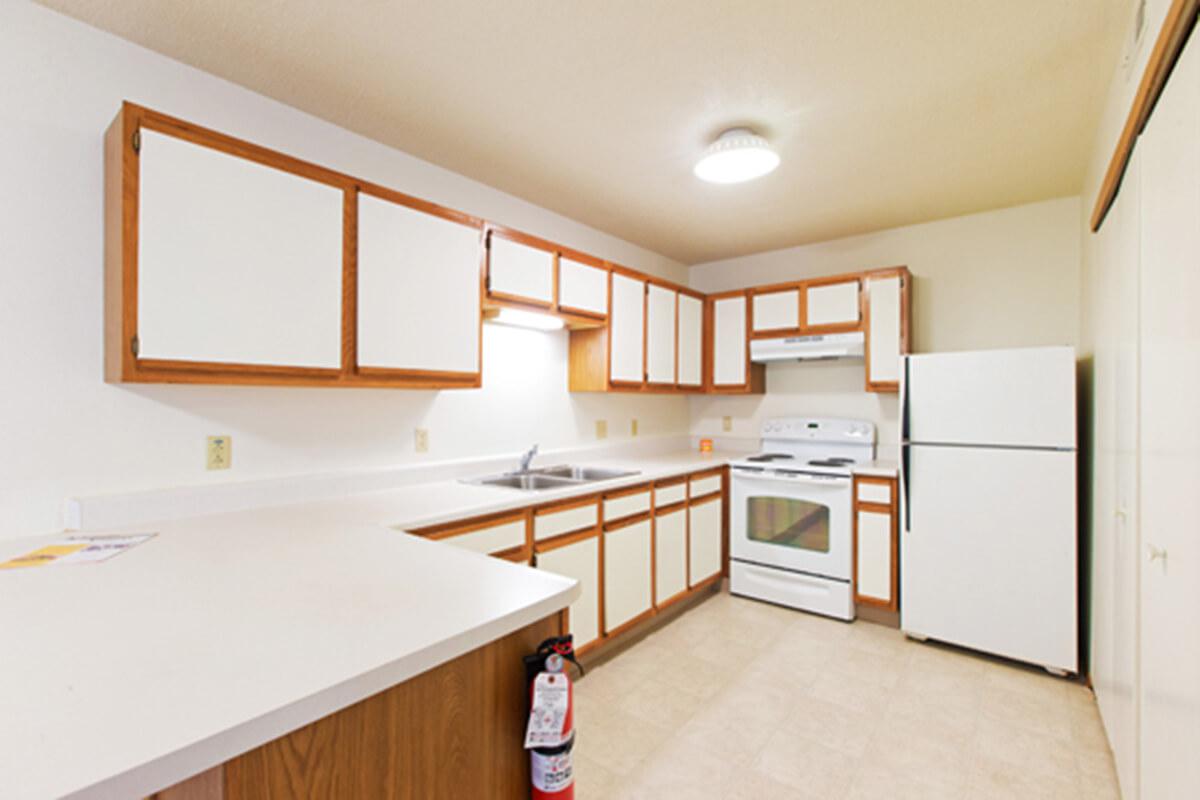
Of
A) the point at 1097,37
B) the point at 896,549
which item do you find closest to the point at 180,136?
the point at 1097,37

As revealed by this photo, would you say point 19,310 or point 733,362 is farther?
point 733,362

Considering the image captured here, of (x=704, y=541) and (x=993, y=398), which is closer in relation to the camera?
(x=993, y=398)

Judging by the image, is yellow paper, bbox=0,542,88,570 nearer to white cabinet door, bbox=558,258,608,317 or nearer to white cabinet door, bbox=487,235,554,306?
white cabinet door, bbox=487,235,554,306

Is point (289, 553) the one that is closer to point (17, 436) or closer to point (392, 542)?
point (392, 542)

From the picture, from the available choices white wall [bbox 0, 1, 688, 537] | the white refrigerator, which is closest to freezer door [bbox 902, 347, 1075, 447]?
the white refrigerator

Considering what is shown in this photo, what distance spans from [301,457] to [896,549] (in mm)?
3011

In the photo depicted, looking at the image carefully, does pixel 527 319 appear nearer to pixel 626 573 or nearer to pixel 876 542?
pixel 626 573

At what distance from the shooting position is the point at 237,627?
3.12 ft

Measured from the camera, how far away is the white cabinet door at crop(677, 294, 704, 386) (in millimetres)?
3830

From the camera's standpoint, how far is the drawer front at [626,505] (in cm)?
268

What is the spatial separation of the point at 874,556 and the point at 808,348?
1328 millimetres

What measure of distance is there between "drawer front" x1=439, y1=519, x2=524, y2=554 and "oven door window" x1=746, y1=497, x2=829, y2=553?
1845 millimetres

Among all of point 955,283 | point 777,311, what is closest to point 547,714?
point 777,311

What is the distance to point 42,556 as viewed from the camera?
135cm
